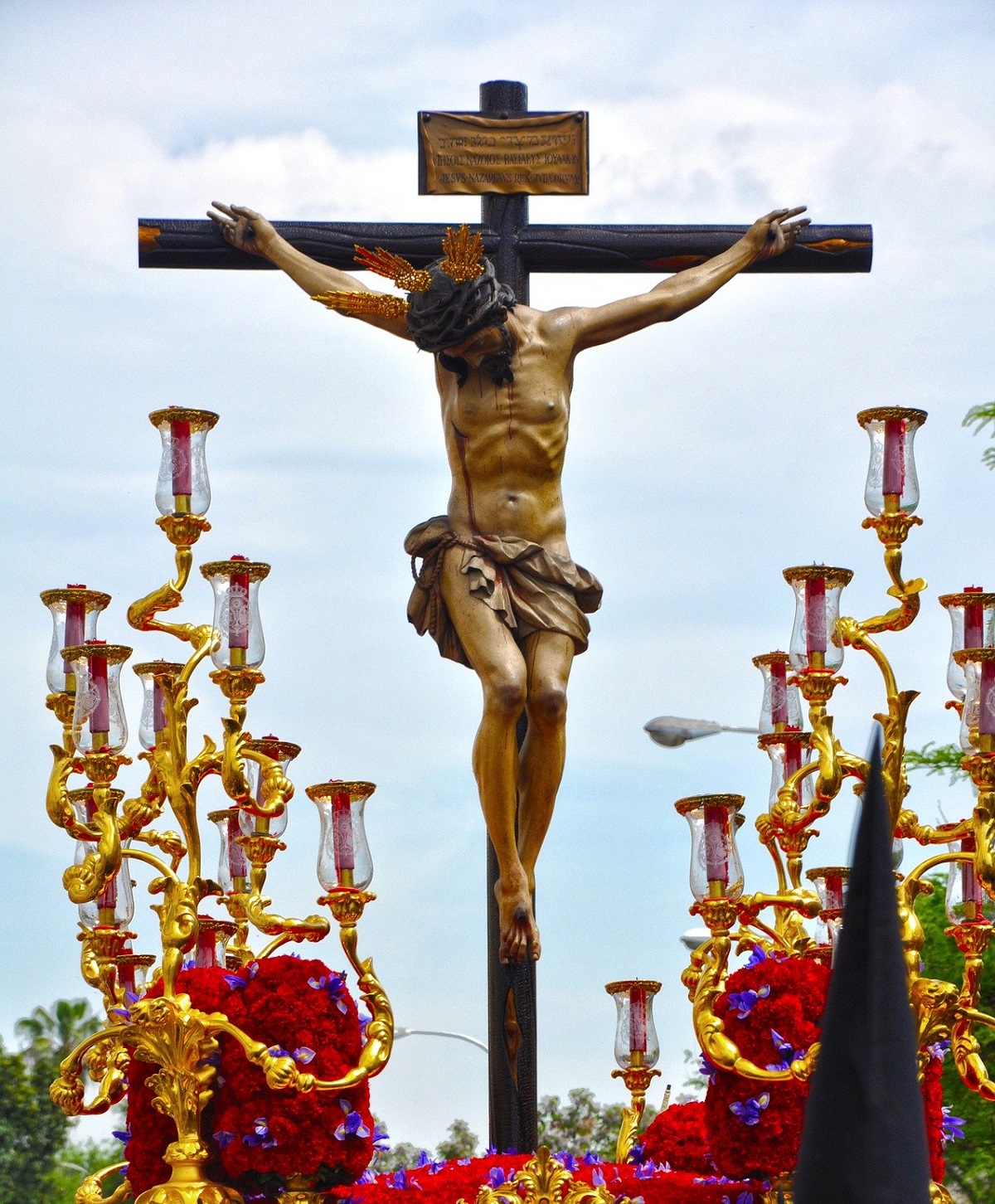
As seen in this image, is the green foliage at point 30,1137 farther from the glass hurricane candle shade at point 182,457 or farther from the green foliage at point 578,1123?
the glass hurricane candle shade at point 182,457

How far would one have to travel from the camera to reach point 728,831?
8977 mm

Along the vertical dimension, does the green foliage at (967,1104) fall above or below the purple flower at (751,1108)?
above

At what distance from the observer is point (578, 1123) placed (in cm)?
1543

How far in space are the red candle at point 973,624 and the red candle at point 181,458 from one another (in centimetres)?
305

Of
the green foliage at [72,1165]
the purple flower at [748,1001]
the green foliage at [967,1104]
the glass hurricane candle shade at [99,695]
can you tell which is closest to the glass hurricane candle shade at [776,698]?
the purple flower at [748,1001]

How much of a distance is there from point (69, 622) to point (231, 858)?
1.68 metres

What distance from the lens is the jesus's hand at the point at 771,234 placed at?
10453mm

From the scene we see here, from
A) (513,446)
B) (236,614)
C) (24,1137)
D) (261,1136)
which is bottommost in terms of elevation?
(261,1136)

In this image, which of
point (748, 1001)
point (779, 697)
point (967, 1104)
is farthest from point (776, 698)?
point (967, 1104)

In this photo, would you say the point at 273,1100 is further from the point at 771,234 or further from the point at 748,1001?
the point at 771,234

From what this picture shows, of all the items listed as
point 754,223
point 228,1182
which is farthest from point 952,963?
point 228,1182

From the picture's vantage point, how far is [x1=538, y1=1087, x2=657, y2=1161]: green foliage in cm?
1521

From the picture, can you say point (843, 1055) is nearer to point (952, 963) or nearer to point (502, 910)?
point (502, 910)

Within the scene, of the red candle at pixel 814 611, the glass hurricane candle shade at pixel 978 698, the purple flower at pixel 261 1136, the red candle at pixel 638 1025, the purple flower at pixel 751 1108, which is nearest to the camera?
the purple flower at pixel 261 1136
